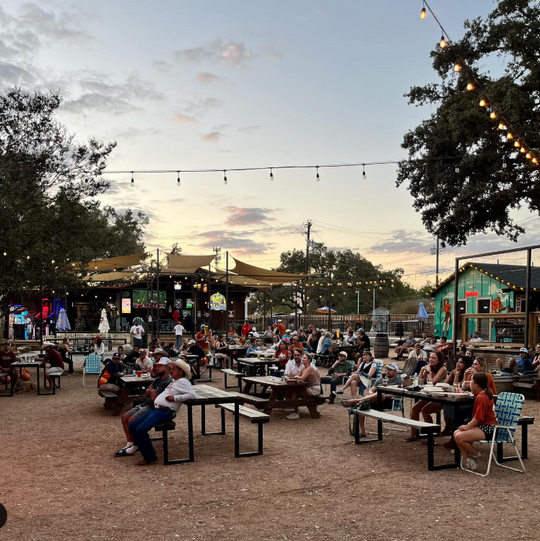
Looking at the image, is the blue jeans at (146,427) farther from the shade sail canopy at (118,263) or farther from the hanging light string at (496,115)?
the shade sail canopy at (118,263)

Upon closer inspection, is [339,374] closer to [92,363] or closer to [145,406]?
[145,406]

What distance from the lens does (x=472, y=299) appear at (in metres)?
27.7

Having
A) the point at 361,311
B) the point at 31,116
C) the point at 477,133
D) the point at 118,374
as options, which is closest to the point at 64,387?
the point at 118,374

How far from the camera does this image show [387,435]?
25.0ft

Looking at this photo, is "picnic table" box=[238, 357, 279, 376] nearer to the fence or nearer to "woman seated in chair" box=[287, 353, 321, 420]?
"woman seated in chair" box=[287, 353, 321, 420]

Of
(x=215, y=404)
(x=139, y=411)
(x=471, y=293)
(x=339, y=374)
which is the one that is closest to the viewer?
(x=139, y=411)

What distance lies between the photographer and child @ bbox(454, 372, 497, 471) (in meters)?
5.71

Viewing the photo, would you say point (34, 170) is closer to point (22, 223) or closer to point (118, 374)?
point (22, 223)

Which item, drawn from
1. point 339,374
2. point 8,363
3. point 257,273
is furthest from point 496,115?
point 257,273

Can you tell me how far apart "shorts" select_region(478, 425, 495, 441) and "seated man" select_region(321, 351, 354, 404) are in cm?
483

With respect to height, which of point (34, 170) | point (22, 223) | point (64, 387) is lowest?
point (64, 387)

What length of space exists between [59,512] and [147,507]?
0.70 meters

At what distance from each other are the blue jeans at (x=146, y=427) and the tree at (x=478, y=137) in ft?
43.2

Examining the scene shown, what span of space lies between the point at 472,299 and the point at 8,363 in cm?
2146
